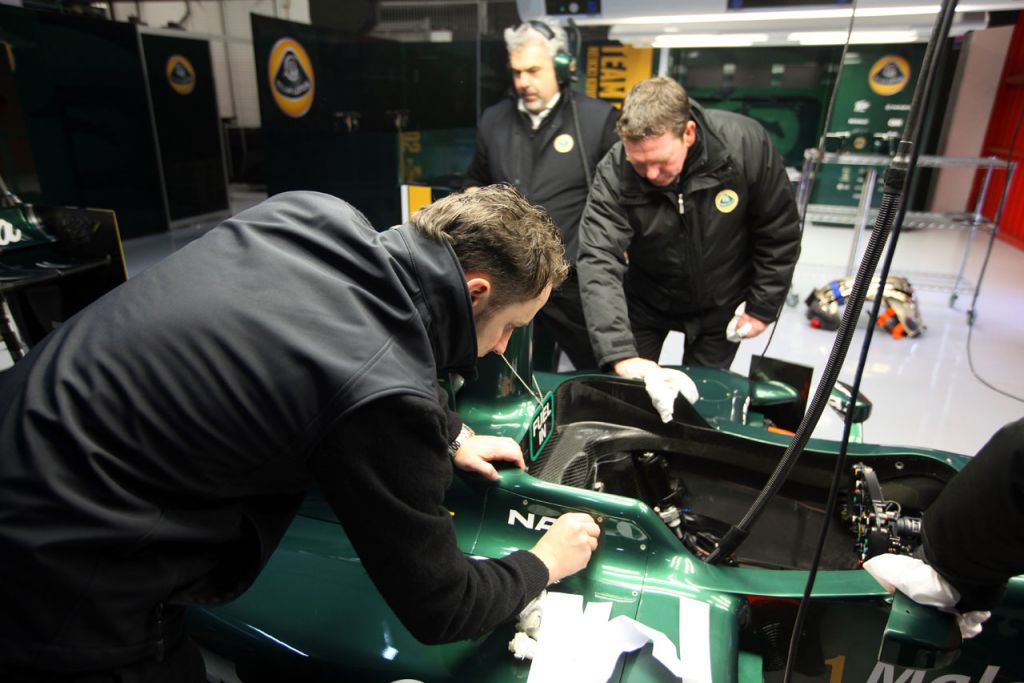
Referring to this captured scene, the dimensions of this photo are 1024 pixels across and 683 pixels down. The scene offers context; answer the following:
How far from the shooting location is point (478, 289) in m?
0.93

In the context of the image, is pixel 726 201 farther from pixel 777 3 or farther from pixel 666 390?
pixel 777 3

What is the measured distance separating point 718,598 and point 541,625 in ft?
1.18

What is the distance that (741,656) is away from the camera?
1.30 m

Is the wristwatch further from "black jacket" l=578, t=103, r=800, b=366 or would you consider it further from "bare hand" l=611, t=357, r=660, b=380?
"black jacket" l=578, t=103, r=800, b=366

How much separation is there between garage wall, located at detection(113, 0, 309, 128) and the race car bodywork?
822 centimetres

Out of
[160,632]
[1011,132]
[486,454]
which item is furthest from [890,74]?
[160,632]

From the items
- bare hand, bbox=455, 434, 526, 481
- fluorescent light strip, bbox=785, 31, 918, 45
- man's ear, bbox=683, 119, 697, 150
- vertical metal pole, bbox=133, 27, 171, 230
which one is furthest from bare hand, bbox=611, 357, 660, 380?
vertical metal pole, bbox=133, 27, 171, 230

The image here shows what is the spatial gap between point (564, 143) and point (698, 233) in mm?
847

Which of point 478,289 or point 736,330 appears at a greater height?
point 478,289

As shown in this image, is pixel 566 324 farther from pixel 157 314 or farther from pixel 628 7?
pixel 157 314

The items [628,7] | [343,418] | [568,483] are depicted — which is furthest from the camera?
[628,7]

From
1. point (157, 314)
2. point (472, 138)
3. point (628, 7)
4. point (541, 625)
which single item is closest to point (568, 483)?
point (541, 625)

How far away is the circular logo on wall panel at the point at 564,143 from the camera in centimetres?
281

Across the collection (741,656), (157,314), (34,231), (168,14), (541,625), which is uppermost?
(168,14)
